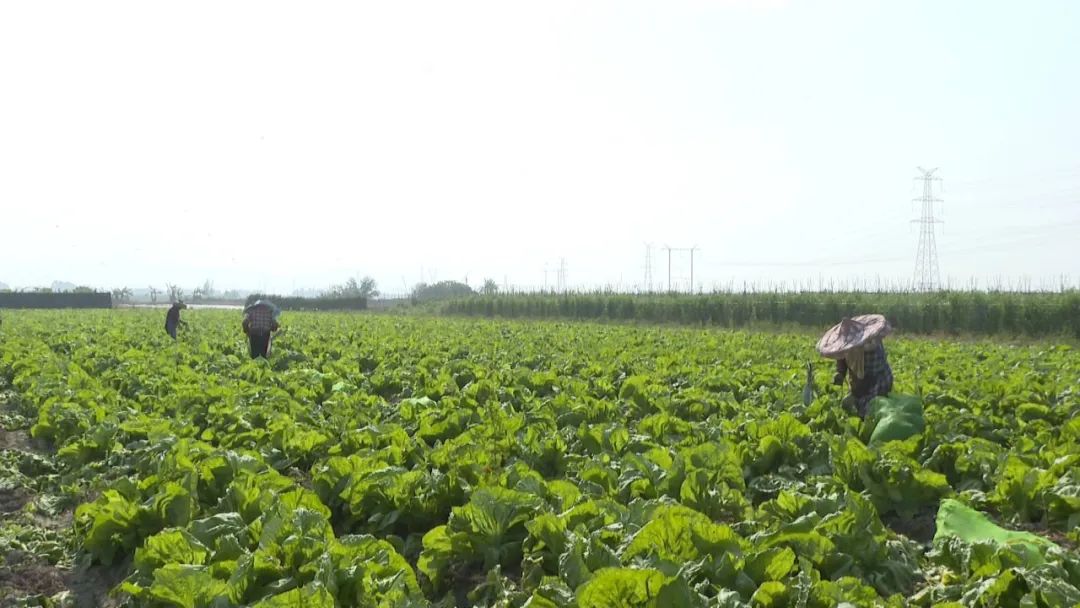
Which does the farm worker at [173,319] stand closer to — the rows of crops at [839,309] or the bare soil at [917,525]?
the bare soil at [917,525]

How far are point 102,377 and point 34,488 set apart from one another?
19.5ft

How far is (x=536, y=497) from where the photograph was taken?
479 cm

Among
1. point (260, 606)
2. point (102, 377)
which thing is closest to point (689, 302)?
point (102, 377)

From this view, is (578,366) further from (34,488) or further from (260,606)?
(260,606)

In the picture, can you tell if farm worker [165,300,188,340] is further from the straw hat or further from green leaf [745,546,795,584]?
green leaf [745,546,795,584]

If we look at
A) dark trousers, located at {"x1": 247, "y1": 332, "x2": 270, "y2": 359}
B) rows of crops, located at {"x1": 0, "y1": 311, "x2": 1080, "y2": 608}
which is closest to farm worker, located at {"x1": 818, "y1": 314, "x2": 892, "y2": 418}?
rows of crops, located at {"x1": 0, "y1": 311, "x2": 1080, "y2": 608}

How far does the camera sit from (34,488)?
292 inches

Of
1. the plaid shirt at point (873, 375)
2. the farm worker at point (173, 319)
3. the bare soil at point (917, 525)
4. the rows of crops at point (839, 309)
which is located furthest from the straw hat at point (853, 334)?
the rows of crops at point (839, 309)

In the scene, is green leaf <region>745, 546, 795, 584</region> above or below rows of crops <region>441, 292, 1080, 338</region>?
below

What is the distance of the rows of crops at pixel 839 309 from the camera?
1076 inches

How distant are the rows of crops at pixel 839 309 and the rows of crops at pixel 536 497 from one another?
758 inches

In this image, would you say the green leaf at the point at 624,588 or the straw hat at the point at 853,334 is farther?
the straw hat at the point at 853,334

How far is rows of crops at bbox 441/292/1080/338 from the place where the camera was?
27.3m

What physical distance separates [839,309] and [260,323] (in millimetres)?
25714
